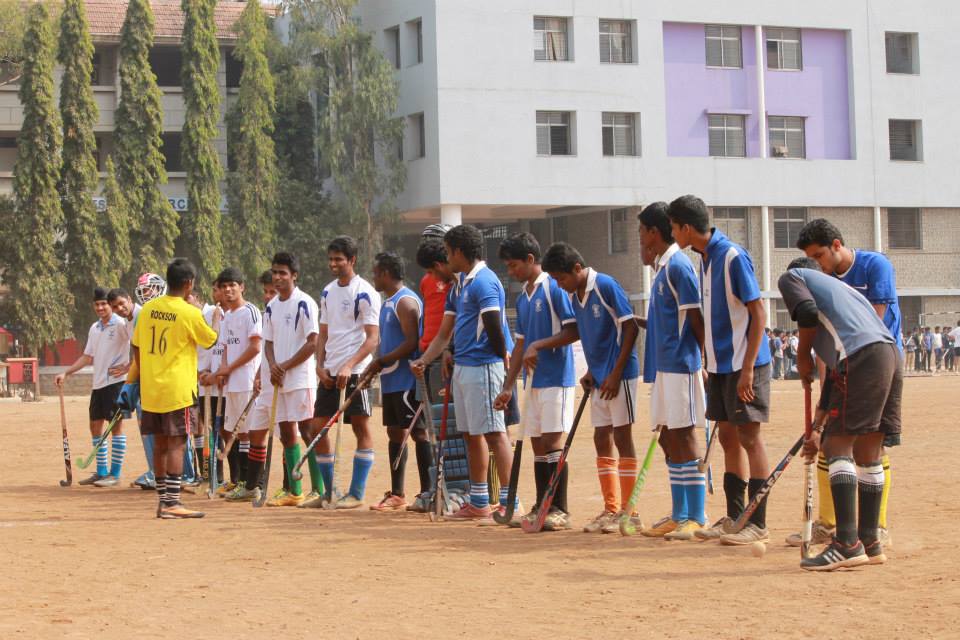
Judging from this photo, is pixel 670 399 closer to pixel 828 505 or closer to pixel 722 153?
pixel 828 505

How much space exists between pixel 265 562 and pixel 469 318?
8.51ft

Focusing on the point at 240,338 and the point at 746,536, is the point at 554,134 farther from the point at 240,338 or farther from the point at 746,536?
the point at 746,536

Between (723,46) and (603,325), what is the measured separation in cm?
4010

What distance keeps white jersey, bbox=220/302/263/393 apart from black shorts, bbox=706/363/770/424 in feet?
18.5

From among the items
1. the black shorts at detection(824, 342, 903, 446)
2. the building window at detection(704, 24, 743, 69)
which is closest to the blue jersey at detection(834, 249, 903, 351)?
the black shorts at detection(824, 342, 903, 446)

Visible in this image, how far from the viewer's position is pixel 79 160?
1633 inches

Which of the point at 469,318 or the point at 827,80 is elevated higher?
the point at 827,80

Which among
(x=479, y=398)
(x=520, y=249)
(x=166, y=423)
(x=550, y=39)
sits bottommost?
(x=166, y=423)

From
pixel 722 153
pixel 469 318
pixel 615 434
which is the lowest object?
pixel 615 434

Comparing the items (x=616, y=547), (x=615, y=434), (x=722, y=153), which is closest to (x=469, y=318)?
(x=615, y=434)

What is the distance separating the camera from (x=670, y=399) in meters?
9.09

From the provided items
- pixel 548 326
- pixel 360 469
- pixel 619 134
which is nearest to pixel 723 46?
pixel 619 134

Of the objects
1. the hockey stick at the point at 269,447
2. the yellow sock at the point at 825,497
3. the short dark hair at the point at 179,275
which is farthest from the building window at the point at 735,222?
the yellow sock at the point at 825,497

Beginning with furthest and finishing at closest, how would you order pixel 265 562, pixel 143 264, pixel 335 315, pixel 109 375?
pixel 143 264, pixel 109 375, pixel 335 315, pixel 265 562
